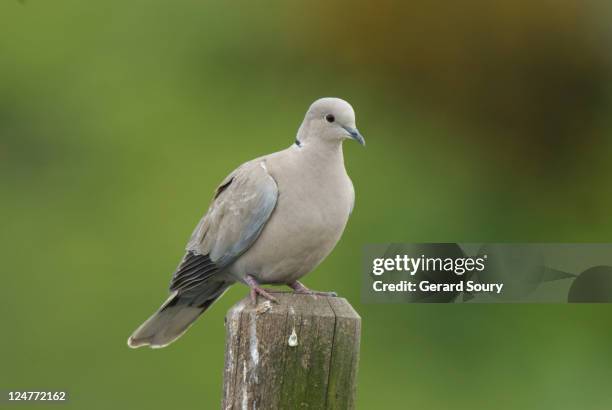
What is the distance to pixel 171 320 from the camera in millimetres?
3699

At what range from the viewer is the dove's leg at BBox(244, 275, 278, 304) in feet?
9.91

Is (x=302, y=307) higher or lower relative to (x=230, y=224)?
lower

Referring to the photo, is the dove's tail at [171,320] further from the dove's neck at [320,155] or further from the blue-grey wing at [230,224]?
the dove's neck at [320,155]

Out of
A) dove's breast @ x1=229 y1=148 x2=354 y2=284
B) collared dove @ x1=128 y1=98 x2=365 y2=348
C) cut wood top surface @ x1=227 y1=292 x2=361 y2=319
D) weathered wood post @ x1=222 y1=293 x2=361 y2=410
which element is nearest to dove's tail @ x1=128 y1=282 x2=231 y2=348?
collared dove @ x1=128 y1=98 x2=365 y2=348

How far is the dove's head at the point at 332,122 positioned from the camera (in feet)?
11.3

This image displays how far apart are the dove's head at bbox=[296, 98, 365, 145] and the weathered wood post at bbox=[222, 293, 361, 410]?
32.0 inches

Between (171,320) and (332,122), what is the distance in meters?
0.92

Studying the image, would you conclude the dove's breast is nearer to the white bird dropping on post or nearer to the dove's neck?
the dove's neck

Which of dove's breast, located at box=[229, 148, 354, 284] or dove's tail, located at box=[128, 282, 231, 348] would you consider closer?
dove's breast, located at box=[229, 148, 354, 284]

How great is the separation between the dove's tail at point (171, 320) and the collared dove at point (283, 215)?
0.10 metres

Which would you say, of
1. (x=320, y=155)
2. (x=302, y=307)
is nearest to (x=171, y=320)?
(x=320, y=155)

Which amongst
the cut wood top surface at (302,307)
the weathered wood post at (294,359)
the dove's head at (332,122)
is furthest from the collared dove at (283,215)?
the weathered wood post at (294,359)

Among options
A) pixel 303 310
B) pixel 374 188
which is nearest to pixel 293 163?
pixel 303 310

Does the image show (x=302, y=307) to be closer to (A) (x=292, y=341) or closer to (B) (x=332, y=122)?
(A) (x=292, y=341)
